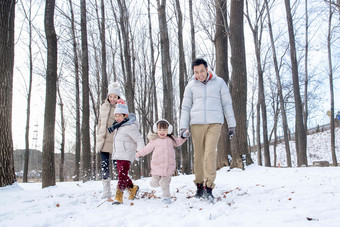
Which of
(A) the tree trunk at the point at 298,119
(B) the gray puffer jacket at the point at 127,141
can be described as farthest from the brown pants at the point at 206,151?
(A) the tree trunk at the point at 298,119

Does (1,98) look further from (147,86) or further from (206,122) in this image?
(147,86)

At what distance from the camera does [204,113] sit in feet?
12.0

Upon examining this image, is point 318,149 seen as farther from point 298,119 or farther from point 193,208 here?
point 193,208

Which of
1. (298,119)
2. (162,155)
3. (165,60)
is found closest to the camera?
(162,155)

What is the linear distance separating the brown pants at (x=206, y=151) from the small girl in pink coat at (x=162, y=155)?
212 millimetres

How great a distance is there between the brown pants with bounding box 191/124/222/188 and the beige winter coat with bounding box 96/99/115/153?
4.42 ft

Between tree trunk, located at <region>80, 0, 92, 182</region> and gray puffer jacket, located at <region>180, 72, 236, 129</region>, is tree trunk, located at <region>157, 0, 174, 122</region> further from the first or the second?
gray puffer jacket, located at <region>180, 72, 236, 129</region>

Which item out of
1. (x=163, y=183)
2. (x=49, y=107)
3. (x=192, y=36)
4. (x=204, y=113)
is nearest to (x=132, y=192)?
(x=163, y=183)

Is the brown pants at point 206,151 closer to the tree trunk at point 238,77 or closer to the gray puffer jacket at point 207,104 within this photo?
the gray puffer jacket at point 207,104

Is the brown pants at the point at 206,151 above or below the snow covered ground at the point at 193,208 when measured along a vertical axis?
above

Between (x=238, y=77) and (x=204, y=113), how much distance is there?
3.84m

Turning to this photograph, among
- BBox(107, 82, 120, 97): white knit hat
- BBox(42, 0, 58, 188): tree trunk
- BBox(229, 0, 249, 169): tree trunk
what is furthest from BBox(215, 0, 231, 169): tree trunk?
BBox(42, 0, 58, 188): tree trunk

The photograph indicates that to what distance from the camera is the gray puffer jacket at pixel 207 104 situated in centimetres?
363

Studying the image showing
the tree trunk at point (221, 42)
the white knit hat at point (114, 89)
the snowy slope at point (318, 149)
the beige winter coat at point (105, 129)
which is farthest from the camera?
the snowy slope at point (318, 149)
